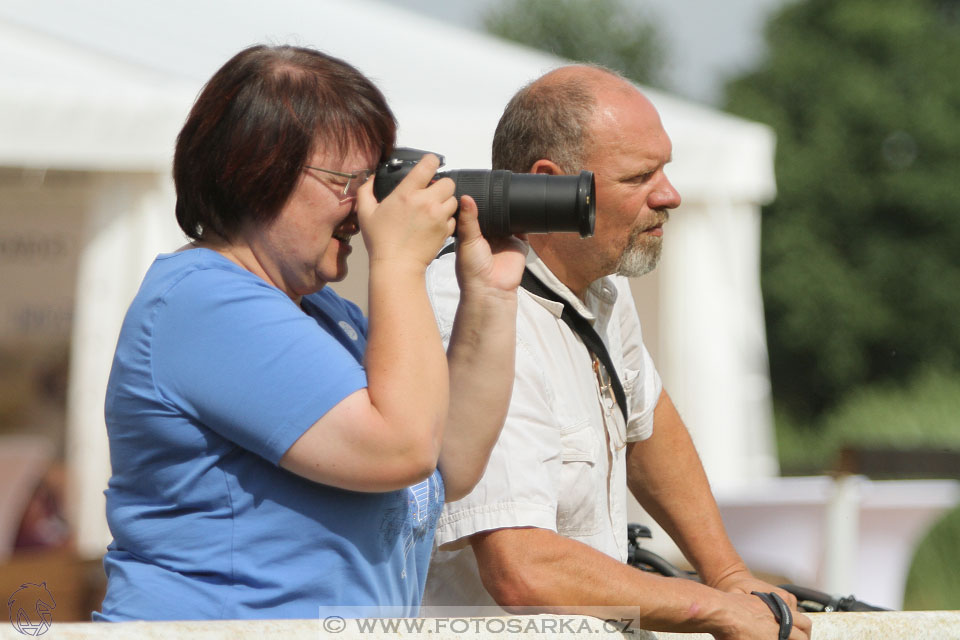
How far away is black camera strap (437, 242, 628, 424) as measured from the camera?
1814 mm

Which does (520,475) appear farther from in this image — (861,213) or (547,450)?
(861,213)

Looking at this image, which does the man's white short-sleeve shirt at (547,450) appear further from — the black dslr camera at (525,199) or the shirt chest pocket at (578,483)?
the black dslr camera at (525,199)

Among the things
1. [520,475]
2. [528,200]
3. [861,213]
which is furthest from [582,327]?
[861,213]

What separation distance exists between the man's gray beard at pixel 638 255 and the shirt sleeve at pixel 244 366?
0.74m

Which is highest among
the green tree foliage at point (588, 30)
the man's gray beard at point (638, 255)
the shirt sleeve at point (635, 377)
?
the green tree foliage at point (588, 30)

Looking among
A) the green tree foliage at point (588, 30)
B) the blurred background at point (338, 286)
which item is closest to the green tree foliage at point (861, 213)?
the green tree foliage at point (588, 30)

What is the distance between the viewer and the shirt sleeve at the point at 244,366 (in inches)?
48.6

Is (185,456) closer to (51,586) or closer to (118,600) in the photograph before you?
(118,600)

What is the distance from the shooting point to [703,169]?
195 inches

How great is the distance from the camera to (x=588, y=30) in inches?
1203

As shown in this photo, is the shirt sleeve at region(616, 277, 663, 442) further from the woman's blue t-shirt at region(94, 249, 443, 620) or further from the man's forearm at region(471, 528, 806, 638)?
the woman's blue t-shirt at region(94, 249, 443, 620)

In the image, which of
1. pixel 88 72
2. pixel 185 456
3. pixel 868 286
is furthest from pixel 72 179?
pixel 868 286

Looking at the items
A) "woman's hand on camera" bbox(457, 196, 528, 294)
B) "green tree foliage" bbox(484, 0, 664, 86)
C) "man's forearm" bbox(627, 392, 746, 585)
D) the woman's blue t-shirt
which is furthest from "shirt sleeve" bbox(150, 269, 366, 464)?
"green tree foliage" bbox(484, 0, 664, 86)

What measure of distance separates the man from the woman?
179 millimetres
